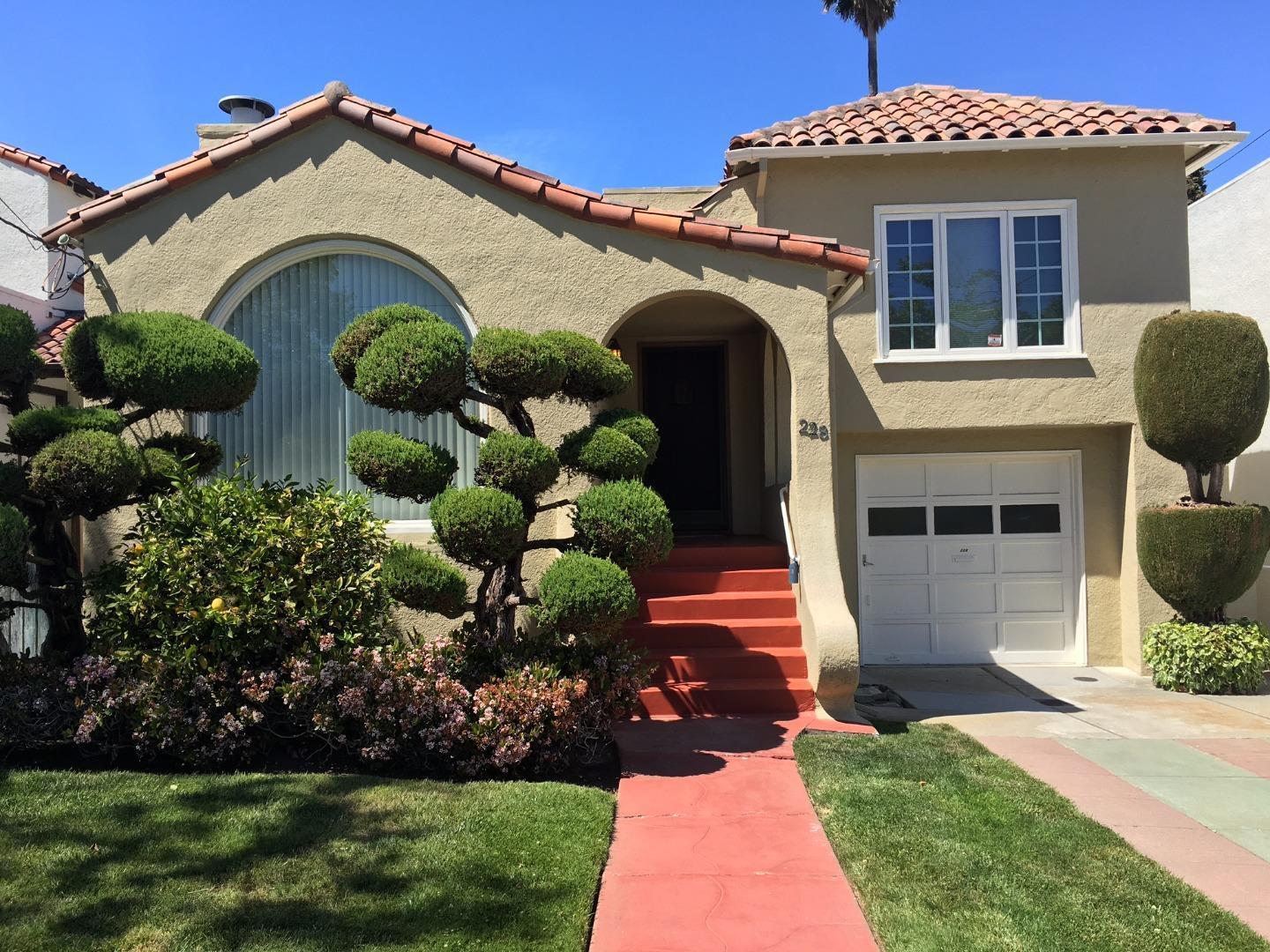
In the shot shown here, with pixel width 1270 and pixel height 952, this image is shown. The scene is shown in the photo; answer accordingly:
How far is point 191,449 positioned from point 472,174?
10.5 feet

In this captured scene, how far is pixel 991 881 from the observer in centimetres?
446

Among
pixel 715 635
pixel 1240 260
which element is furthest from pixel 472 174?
pixel 1240 260

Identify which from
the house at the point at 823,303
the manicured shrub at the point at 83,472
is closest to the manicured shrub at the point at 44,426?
the manicured shrub at the point at 83,472

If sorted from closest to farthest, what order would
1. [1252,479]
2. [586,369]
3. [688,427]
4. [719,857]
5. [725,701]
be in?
[719,857]
[586,369]
[725,701]
[688,427]
[1252,479]

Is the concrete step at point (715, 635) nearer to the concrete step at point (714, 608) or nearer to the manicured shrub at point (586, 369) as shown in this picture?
the concrete step at point (714, 608)

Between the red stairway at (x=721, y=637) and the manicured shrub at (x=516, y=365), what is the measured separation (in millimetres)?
2466

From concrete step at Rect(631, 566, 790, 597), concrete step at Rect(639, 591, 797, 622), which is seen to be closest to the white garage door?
concrete step at Rect(631, 566, 790, 597)

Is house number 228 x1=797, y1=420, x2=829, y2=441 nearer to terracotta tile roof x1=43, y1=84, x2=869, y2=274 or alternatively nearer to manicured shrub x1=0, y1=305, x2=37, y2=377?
terracotta tile roof x1=43, y1=84, x2=869, y2=274

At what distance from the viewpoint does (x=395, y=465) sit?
602 cm

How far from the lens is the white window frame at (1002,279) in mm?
10359

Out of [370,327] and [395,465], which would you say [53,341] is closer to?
[370,327]

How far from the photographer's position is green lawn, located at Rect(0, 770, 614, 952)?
12.5ft

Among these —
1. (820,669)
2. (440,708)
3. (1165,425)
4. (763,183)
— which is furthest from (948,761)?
(763,183)

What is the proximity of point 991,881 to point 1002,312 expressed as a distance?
24.3 ft
